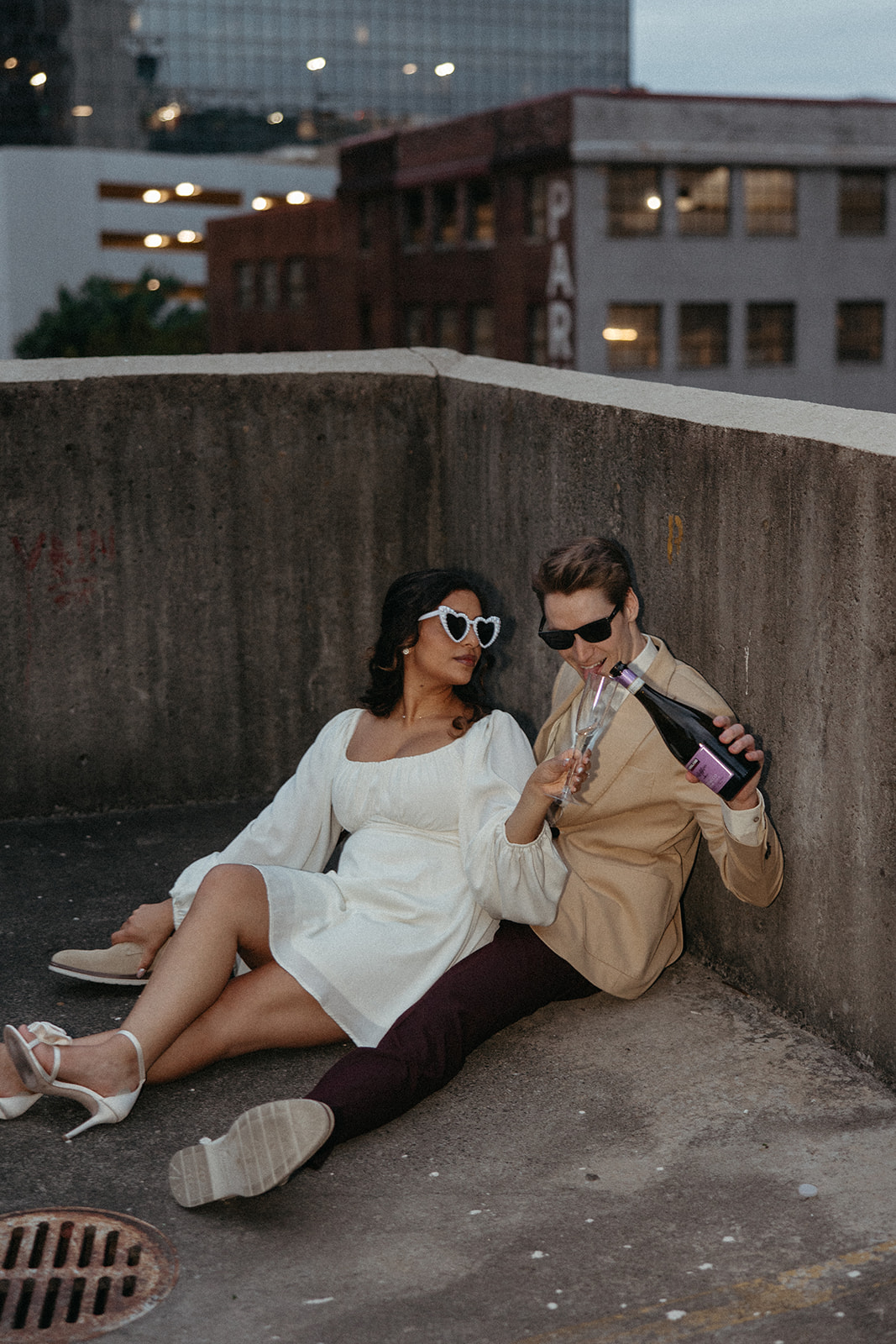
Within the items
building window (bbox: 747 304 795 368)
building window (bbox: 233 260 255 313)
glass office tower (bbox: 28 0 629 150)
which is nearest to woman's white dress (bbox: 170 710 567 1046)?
building window (bbox: 747 304 795 368)

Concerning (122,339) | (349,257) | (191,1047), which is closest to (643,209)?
(349,257)

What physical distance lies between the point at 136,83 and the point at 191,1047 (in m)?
108

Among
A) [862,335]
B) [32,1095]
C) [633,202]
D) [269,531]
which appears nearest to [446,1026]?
[32,1095]

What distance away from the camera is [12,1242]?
10.6 ft

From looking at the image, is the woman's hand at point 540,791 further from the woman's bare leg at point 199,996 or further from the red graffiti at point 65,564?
the red graffiti at point 65,564

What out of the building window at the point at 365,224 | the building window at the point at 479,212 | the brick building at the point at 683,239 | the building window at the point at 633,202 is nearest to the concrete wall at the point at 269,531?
the brick building at the point at 683,239

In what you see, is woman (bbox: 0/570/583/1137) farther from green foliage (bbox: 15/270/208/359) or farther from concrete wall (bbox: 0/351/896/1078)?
green foliage (bbox: 15/270/208/359)

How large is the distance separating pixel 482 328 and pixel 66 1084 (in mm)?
44518

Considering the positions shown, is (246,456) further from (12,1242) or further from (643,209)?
(643,209)

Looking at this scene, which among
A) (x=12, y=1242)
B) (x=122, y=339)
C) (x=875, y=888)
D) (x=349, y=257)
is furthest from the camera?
(x=122, y=339)

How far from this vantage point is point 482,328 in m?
46.5

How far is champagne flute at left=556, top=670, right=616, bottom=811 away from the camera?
13.4ft

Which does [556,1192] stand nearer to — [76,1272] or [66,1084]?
[76,1272]

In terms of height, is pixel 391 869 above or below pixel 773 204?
below
